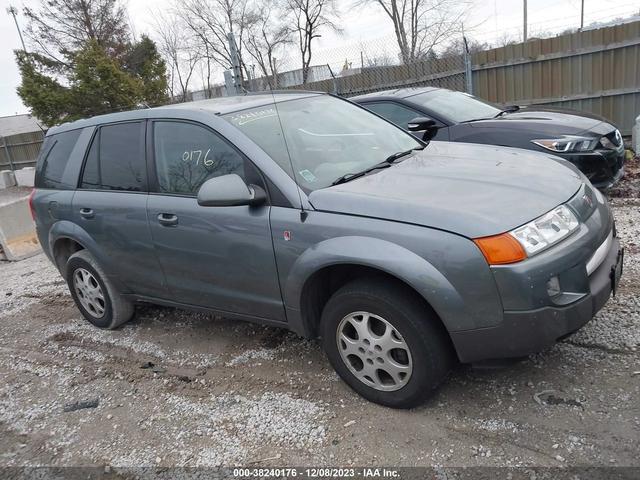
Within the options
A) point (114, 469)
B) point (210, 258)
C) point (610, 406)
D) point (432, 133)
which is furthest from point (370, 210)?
point (432, 133)

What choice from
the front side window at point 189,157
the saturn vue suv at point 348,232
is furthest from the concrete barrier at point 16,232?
the front side window at point 189,157

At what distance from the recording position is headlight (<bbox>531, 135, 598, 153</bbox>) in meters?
5.55

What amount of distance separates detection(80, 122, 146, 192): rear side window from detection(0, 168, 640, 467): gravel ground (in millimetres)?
1339

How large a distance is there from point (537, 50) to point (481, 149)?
7.52 metres

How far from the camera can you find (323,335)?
3.04 metres

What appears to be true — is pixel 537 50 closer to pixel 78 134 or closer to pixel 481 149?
pixel 481 149

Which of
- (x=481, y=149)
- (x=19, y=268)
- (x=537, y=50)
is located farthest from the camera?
(x=537, y=50)

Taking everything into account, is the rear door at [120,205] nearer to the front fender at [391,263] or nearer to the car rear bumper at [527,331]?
the front fender at [391,263]

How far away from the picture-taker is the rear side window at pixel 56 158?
4449 millimetres

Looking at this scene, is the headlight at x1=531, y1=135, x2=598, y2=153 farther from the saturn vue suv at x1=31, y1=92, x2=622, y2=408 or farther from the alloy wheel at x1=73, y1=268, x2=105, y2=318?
the alloy wheel at x1=73, y1=268, x2=105, y2=318

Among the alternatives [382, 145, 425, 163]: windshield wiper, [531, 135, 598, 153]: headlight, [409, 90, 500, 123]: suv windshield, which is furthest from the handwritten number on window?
[531, 135, 598, 153]: headlight

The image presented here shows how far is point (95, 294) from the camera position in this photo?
4477mm

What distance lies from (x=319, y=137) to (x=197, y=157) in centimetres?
83

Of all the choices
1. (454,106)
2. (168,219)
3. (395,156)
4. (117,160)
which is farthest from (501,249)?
(454,106)
